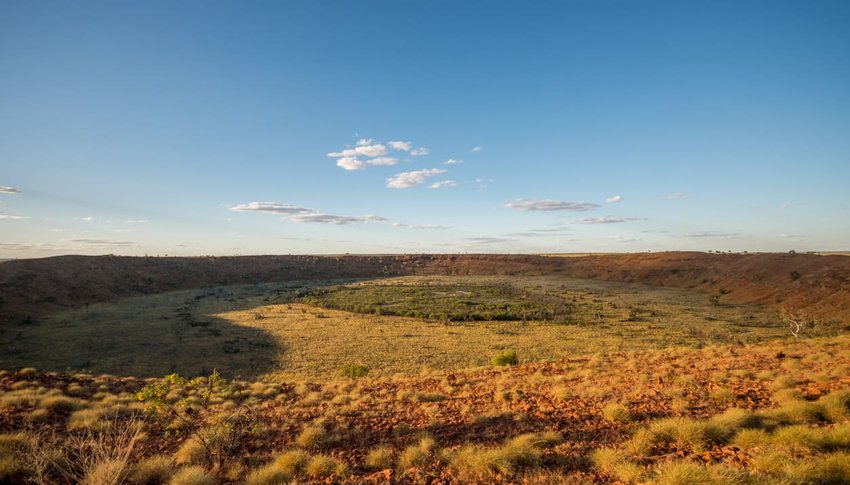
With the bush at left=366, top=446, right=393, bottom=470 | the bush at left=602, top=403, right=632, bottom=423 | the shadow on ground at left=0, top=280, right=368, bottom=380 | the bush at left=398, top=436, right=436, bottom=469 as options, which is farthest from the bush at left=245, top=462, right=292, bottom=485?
the shadow on ground at left=0, top=280, right=368, bottom=380

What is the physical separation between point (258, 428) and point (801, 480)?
33.8ft

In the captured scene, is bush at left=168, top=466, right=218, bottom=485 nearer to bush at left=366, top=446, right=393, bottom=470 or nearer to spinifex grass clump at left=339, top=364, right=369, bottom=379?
bush at left=366, top=446, right=393, bottom=470

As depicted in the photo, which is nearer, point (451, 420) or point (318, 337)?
point (451, 420)

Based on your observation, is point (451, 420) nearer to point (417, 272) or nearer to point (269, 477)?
point (269, 477)

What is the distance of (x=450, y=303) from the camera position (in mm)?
48250

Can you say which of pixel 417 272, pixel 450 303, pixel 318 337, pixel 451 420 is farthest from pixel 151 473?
pixel 417 272

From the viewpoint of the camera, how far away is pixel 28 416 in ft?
33.3

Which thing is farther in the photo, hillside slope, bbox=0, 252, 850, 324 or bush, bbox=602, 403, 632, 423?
hillside slope, bbox=0, 252, 850, 324

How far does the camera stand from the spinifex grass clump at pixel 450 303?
39344 mm

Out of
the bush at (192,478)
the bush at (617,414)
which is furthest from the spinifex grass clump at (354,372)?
the bush at (617,414)

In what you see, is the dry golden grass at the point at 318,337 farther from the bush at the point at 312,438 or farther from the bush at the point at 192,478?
the bush at the point at 192,478

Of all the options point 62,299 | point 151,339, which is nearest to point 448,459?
point 151,339

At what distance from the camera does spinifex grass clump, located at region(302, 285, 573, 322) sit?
39.3 metres

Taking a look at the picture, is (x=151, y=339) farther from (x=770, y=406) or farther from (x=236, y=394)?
(x=770, y=406)
